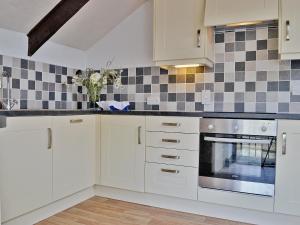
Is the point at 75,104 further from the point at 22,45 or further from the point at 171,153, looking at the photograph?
the point at 171,153

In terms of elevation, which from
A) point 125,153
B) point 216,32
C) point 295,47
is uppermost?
point 216,32

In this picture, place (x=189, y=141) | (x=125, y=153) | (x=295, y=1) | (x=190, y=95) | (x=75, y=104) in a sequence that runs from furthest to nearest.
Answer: (x=75, y=104) → (x=190, y=95) → (x=125, y=153) → (x=189, y=141) → (x=295, y=1)

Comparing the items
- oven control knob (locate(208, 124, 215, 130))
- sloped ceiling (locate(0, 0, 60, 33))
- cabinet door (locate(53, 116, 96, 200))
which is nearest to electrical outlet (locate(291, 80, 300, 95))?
oven control knob (locate(208, 124, 215, 130))

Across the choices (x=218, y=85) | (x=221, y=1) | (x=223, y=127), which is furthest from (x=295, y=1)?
(x=223, y=127)

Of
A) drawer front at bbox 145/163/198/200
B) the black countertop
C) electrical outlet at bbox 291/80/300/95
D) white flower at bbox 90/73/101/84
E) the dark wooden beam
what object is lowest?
drawer front at bbox 145/163/198/200

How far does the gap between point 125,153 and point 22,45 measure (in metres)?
1.46

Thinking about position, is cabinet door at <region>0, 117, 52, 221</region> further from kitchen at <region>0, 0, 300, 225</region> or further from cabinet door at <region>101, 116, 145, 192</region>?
cabinet door at <region>101, 116, 145, 192</region>

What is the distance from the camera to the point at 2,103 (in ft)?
7.91

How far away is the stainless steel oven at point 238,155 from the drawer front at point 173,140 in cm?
7

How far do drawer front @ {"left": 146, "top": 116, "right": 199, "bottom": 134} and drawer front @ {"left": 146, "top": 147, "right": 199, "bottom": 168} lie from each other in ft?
0.60

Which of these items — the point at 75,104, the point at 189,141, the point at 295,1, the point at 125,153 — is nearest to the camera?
the point at 295,1

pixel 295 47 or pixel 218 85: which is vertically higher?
pixel 295 47

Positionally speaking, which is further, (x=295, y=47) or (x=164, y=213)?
(x=164, y=213)

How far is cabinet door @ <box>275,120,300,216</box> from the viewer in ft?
6.50
